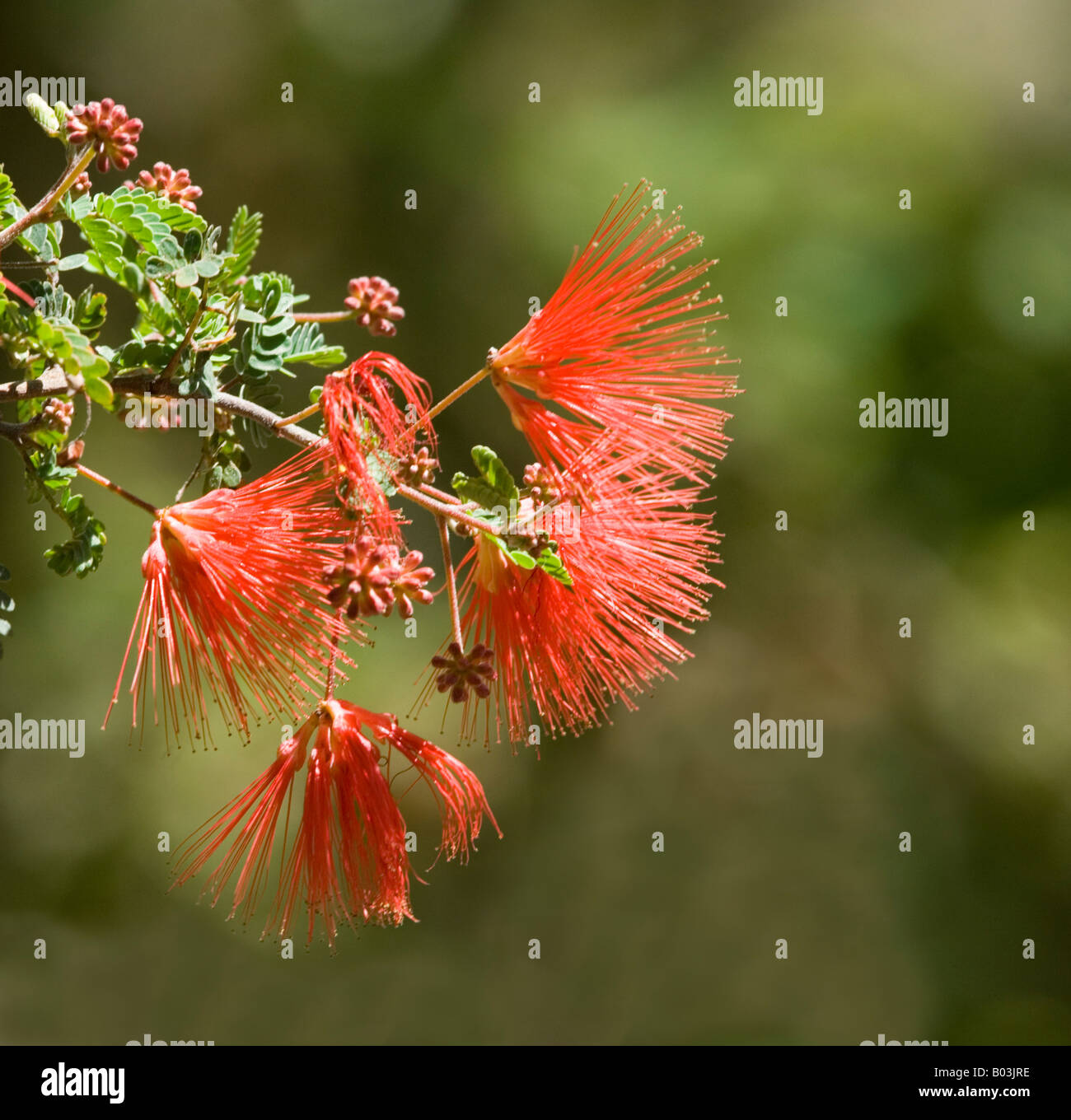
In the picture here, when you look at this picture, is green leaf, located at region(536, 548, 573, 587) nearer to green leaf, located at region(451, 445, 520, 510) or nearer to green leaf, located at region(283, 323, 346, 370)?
green leaf, located at region(451, 445, 520, 510)

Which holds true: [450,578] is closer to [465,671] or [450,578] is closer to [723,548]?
[465,671]

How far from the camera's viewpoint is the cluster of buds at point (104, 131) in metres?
0.75

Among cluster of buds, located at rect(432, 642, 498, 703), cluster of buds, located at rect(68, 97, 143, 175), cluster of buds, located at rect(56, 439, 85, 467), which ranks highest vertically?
cluster of buds, located at rect(68, 97, 143, 175)

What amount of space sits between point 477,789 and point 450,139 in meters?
2.56

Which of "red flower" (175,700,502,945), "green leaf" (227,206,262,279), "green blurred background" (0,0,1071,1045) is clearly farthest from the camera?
"green blurred background" (0,0,1071,1045)

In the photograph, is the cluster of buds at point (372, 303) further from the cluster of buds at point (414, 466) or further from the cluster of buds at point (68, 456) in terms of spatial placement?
the cluster of buds at point (68, 456)

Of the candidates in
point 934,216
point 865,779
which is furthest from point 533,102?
point 865,779

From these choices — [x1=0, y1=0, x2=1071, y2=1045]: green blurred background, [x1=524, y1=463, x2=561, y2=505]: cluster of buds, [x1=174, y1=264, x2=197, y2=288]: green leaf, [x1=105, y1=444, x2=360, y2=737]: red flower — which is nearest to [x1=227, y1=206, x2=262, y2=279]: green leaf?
[x1=174, y1=264, x2=197, y2=288]: green leaf

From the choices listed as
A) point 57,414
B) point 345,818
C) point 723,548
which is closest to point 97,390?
point 57,414

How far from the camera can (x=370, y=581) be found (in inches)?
28.9

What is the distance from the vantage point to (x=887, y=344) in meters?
3.07

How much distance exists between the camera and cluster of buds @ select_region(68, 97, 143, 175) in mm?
750

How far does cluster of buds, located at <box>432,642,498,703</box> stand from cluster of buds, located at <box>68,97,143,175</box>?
0.40 meters

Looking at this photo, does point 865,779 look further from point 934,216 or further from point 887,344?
point 934,216
